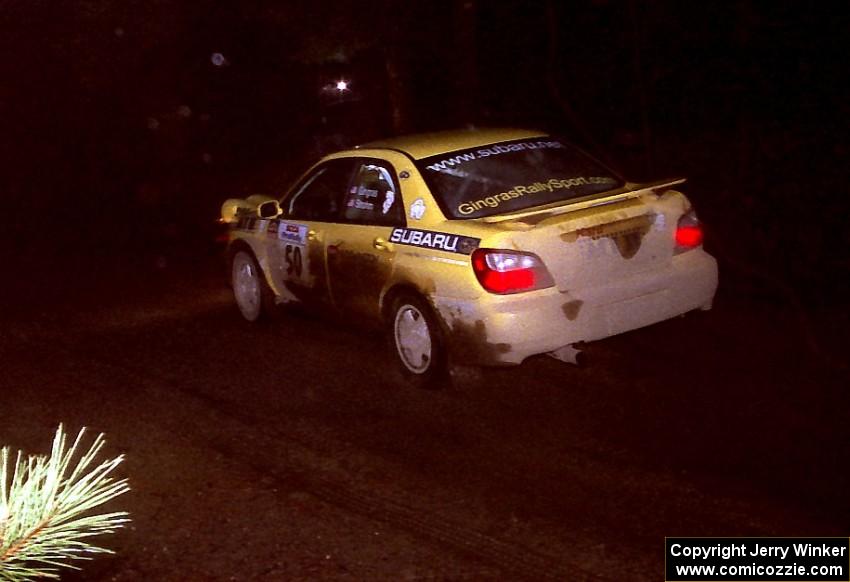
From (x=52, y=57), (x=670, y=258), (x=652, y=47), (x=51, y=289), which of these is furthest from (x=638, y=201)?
(x=52, y=57)

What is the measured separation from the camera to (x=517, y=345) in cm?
640

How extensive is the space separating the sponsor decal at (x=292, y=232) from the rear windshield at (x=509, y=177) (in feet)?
4.19

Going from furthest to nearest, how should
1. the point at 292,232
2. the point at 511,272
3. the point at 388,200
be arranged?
the point at 292,232 < the point at 388,200 < the point at 511,272

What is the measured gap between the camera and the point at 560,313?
253 inches

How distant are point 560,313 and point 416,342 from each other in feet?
3.49

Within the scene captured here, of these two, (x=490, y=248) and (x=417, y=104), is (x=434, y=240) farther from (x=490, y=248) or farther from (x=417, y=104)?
(x=417, y=104)

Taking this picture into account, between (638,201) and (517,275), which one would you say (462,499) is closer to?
(517,275)

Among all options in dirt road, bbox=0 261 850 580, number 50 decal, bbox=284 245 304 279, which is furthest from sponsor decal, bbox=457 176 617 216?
number 50 decal, bbox=284 245 304 279

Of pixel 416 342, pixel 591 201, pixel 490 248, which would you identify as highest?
pixel 591 201

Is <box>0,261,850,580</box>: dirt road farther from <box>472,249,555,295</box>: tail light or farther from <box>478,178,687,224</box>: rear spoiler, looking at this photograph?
<box>478,178,687,224</box>: rear spoiler

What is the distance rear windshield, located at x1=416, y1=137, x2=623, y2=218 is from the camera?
7004 mm

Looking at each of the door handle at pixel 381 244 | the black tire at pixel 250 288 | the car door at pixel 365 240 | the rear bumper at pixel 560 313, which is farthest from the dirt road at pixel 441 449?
the door handle at pixel 381 244

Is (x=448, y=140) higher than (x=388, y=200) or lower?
higher

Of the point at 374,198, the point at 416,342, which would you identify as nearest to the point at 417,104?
the point at 374,198
